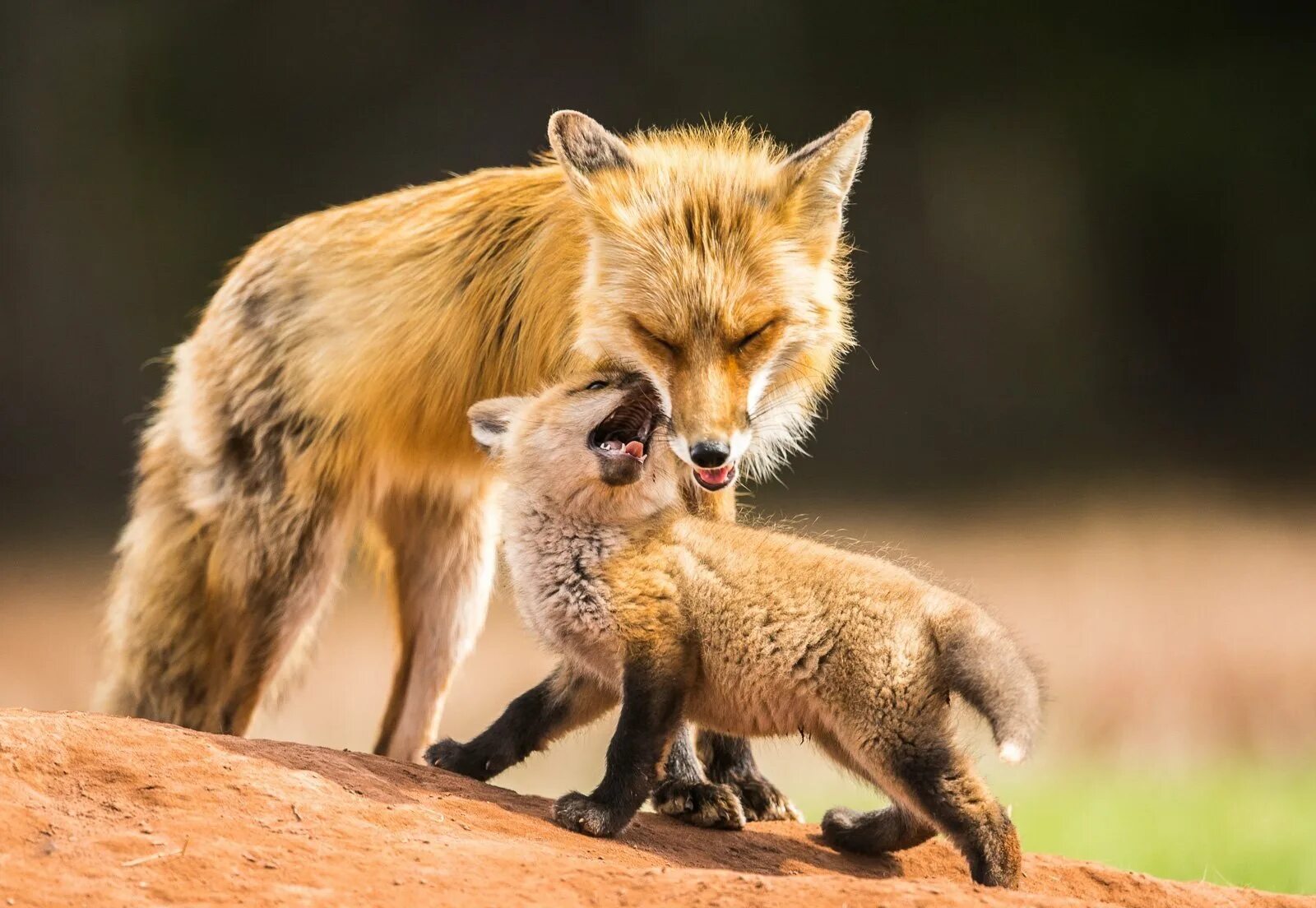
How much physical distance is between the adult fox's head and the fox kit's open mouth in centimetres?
7

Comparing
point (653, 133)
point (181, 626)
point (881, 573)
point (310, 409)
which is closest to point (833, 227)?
point (653, 133)

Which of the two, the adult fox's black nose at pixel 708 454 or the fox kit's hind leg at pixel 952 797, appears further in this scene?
the adult fox's black nose at pixel 708 454

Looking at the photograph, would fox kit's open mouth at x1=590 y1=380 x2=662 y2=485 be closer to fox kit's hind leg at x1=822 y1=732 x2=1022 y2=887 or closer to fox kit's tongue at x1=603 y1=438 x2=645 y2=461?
fox kit's tongue at x1=603 y1=438 x2=645 y2=461

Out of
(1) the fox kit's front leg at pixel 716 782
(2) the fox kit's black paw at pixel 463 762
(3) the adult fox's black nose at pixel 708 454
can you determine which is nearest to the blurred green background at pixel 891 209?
(1) the fox kit's front leg at pixel 716 782

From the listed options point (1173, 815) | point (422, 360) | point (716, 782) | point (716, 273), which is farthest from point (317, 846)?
point (1173, 815)

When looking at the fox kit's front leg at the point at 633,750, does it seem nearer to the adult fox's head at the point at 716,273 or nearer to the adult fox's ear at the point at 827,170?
the adult fox's head at the point at 716,273

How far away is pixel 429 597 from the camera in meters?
6.20

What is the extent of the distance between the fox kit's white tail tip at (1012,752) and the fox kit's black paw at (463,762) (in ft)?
5.24

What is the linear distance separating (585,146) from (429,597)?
220cm

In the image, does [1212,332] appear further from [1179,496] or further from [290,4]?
[290,4]

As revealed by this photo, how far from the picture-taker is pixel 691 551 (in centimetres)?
412

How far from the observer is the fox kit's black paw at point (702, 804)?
4.51m

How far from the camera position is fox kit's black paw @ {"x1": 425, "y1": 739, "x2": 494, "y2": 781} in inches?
172

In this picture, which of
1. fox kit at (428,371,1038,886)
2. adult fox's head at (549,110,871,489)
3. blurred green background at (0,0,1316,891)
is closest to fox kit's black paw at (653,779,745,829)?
fox kit at (428,371,1038,886)
